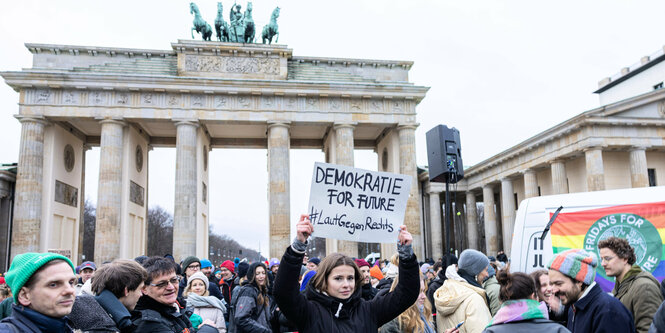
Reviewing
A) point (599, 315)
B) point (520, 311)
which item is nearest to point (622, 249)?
point (599, 315)

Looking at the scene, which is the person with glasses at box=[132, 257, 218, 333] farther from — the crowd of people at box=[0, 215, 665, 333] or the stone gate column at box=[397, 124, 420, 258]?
the stone gate column at box=[397, 124, 420, 258]

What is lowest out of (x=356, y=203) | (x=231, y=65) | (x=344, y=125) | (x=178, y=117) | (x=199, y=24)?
(x=356, y=203)

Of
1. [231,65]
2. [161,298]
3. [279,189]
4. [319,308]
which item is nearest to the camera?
[319,308]

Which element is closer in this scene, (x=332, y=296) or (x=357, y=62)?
(x=332, y=296)

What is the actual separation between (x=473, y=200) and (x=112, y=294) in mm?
44353

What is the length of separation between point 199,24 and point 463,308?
1307 inches

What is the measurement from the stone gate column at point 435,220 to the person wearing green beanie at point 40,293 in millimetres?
40472

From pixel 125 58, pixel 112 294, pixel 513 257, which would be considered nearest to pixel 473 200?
pixel 125 58

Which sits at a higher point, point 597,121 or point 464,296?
point 597,121

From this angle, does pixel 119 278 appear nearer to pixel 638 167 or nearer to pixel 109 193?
pixel 109 193

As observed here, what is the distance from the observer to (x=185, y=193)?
31.3 metres

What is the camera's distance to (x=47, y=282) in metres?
2.76

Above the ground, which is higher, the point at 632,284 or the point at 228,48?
the point at 228,48

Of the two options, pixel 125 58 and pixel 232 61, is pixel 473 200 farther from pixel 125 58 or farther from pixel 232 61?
pixel 125 58
